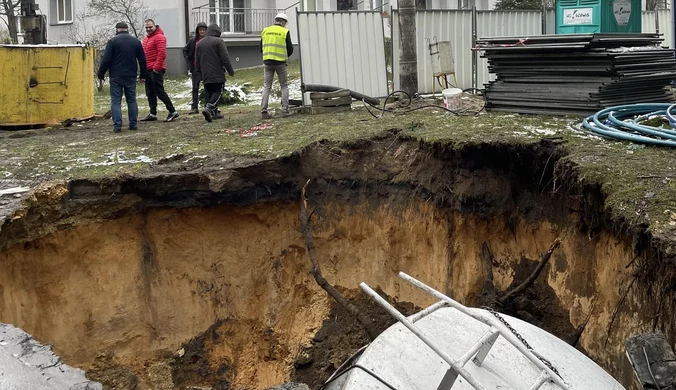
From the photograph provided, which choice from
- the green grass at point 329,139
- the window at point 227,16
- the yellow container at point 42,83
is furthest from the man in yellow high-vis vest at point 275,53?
the window at point 227,16

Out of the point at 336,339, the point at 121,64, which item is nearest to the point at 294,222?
the point at 336,339

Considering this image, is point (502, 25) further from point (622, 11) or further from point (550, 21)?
point (622, 11)

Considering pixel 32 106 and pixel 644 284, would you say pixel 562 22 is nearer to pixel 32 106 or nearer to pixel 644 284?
pixel 644 284

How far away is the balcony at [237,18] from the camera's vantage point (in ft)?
79.6

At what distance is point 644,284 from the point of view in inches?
211

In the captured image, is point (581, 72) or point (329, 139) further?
point (581, 72)

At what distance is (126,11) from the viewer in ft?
76.1

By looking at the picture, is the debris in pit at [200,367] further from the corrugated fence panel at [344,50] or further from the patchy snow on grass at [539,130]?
the corrugated fence panel at [344,50]

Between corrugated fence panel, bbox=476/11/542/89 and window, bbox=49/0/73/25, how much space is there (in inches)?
699

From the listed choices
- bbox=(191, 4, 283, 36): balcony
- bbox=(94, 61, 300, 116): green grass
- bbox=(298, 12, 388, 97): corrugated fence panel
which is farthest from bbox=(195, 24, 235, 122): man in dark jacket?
bbox=(191, 4, 283, 36): balcony

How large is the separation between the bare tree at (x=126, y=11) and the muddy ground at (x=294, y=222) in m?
15.3

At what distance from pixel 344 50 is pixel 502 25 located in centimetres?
363

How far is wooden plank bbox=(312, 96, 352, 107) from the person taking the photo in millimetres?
11641

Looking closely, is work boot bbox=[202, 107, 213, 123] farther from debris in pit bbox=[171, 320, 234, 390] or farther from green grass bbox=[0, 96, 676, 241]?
debris in pit bbox=[171, 320, 234, 390]
